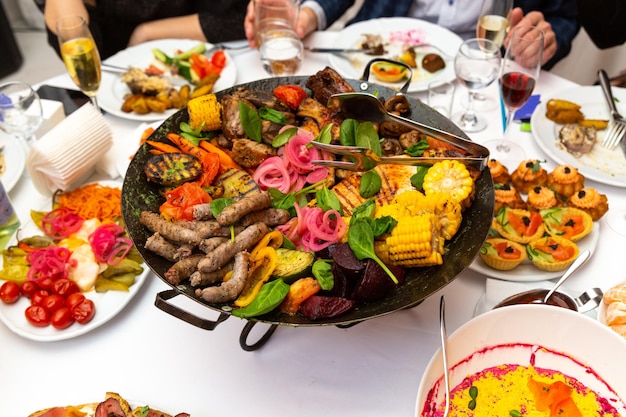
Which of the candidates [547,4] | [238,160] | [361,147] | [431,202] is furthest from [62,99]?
[547,4]

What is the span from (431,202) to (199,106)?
862 mm

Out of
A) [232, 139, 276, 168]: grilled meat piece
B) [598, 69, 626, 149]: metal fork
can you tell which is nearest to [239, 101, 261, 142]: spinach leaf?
[232, 139, 276, 168]: grilled meat piece

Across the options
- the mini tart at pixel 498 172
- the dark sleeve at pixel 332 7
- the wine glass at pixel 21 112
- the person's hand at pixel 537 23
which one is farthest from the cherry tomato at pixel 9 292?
the person's hand at pixel 537 23

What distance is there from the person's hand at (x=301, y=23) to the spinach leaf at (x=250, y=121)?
3.91 feet

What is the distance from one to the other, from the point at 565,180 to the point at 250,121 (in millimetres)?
1202

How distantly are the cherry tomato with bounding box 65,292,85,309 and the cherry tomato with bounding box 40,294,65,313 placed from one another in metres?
0.02

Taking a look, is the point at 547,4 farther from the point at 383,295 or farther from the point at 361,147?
the point at 383,295

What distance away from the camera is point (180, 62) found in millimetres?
2738

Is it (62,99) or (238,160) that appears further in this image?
(62,99)

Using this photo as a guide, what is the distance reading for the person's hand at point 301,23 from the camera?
2.78 metres

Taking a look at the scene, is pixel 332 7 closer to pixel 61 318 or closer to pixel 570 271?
pixel 570 271

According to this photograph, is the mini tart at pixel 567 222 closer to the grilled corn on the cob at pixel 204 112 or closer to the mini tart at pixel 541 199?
the mini tart at pixel 541 199

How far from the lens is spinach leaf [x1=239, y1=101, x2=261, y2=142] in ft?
5.58

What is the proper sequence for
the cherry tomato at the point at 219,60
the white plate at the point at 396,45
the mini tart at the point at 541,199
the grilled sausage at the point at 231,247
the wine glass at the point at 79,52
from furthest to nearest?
1. the cherry tomato at the point at 219,60
2. the white plate at the point at 396,45
3. the wine glass at the point at 79,52
4. the mini tart at the point at 541,199
5. the grilled sausage at the point at 231,247
